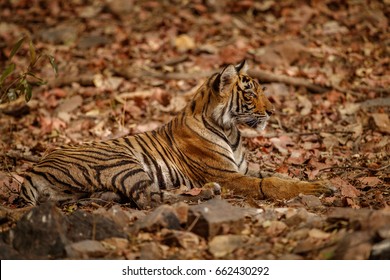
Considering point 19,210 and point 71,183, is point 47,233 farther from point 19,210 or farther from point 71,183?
point 71,183

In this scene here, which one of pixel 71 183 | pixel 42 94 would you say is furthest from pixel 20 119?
pixel 71 183

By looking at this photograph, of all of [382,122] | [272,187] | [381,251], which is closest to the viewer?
[381,251]

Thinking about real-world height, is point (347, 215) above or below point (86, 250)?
above

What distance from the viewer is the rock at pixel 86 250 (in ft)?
13.6

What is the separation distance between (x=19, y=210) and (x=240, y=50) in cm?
648

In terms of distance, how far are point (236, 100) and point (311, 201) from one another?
56.8 inches

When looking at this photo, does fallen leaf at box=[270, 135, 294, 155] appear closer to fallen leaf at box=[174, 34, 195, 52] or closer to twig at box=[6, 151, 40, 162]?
twig at box=[6, 151, 40, 162]

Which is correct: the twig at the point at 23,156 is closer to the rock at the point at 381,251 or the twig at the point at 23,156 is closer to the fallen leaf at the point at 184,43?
the rock at the point at 381,251

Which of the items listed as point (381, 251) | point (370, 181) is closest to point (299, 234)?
point (381, 251)

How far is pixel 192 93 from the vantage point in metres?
9.21

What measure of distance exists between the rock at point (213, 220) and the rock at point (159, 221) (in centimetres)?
12

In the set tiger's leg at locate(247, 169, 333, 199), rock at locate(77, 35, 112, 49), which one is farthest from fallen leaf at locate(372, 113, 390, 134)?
rock at locate(77, 35, 112, 49)

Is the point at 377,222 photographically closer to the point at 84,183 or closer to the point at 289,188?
the point at 289,188

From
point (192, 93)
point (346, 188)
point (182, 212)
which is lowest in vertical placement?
point (192, 93)
